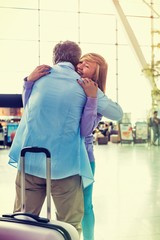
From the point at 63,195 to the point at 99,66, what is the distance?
72cm

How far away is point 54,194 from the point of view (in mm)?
1844

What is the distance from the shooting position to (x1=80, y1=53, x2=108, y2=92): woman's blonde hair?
2.00 m

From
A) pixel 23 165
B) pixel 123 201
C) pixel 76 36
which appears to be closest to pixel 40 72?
pixel 23 165

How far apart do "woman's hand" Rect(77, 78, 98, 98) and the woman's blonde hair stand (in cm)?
17

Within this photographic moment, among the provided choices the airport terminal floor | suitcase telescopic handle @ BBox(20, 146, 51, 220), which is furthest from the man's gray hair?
the airport terminal floor

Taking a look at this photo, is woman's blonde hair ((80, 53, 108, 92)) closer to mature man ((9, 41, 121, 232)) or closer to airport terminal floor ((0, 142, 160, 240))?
mature man ((9, 41, 121, 232))

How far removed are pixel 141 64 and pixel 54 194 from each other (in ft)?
63.1

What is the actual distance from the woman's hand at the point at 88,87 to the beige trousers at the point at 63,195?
1.36 feet

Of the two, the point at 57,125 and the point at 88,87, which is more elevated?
the point at 88,87

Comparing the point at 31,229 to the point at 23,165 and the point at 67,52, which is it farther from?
the point at 67,52

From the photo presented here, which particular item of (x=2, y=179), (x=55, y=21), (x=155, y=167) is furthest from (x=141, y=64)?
(x=2, y=179)

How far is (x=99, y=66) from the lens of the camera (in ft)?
6.65

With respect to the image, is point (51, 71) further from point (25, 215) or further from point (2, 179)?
point (2, 179)

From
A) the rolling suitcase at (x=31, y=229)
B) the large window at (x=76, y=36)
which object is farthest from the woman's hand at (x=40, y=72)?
the large window at (x=76, y=36)
